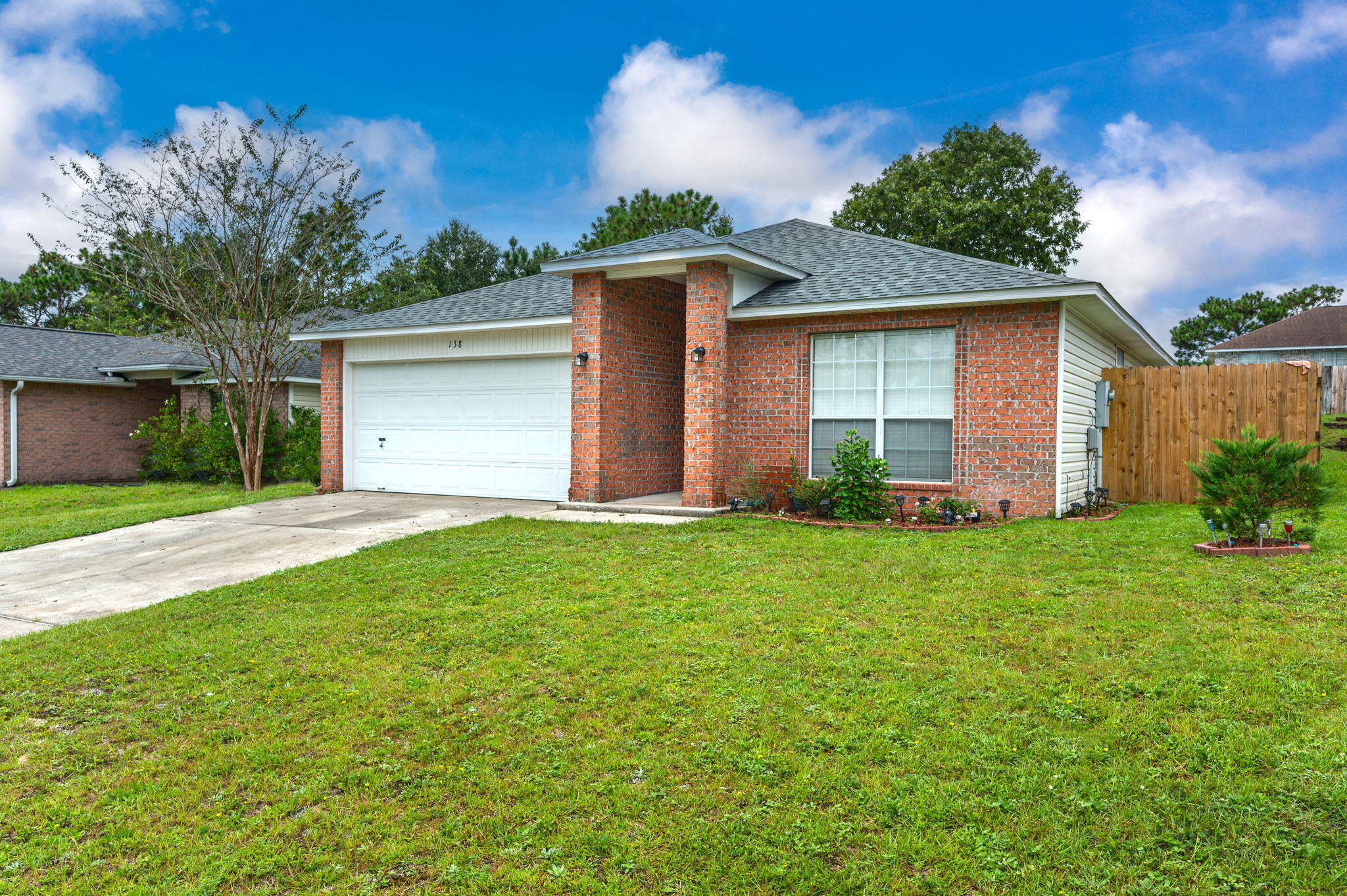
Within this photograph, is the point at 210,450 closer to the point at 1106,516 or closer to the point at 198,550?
the point at 198,550

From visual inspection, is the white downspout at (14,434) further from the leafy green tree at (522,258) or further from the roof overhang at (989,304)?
the leafy green tree at (522,258)

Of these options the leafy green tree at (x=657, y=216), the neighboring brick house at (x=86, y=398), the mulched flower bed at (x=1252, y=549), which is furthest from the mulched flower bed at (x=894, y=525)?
the leafy green tree at (x=657, y=216)

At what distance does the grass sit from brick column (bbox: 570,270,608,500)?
5.83m

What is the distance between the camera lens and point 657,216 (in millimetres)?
27922

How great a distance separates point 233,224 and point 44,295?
35.7 meters

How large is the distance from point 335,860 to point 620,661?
84.9 inches

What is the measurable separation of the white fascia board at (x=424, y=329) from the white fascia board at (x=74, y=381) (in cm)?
884

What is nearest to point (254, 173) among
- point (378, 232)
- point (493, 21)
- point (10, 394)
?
point (378, 232)

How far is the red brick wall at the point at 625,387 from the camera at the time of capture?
1155cm

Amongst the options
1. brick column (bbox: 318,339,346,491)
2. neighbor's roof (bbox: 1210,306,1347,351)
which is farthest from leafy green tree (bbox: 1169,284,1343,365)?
brick column (bbox: 318,339,346,491)

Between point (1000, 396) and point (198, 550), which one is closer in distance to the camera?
point (198, 550)

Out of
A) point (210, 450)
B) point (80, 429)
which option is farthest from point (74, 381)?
point (210, 450)

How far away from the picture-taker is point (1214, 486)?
740cm

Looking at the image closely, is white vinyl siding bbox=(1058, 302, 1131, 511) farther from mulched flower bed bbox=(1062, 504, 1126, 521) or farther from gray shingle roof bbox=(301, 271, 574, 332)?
gray shingle roof bbox=(301, 271, 574, 332)
